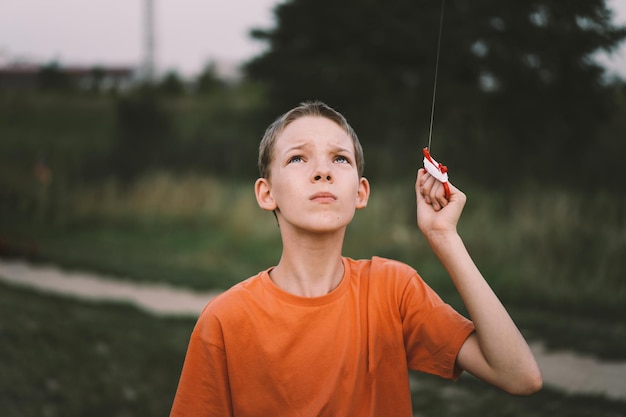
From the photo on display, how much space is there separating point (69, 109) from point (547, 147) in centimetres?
1544

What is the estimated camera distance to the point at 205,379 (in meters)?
1.77

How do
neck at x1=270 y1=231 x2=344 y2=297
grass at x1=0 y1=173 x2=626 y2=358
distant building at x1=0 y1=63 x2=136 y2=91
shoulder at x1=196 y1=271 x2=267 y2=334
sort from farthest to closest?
1. distant building at x1=0 y1=63 x2=136 y2=91
2. grass at x1=0 y1=173 x2=626 y2=358
3. neck at x1=270 y1=231 x2=344 y2=297
4. shoulder at x1=196 y1=271 x2=267 y2=334

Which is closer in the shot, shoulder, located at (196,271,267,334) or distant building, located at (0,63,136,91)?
shoulder, located at (196,271,267,334)

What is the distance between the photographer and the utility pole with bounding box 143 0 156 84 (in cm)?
1834

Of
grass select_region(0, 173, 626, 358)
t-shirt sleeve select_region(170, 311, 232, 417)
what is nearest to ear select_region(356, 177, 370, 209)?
t-shirt sleeve select_region(170, 311, 232, 417)

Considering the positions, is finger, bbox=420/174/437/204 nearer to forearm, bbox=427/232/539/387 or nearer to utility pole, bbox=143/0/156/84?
forearm, bbox=427/232/539/387

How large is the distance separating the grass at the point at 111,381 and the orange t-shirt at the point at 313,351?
8.77ft

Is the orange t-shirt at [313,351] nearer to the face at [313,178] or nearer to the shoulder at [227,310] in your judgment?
the shoulder at [227,310]

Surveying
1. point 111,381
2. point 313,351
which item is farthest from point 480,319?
point 111,381

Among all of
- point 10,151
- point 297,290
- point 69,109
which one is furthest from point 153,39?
point 297,290

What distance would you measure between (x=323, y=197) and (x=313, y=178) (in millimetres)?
64

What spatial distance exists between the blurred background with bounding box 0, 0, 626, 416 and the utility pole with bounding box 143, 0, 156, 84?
1.91 ft

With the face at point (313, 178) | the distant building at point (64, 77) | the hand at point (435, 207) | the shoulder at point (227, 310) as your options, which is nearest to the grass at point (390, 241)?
the hand at point (435, 207)

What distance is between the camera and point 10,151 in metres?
15.6
